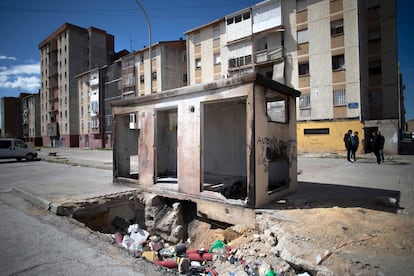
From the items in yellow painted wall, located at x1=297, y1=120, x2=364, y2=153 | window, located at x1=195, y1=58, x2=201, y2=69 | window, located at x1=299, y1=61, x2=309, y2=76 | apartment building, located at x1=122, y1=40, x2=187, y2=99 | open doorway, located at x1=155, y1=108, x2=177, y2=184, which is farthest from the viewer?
apartment building, located at x1=122, y1=40, x2=187, y2=99

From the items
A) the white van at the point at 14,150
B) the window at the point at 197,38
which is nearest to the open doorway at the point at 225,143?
the white van at the point at 14,150

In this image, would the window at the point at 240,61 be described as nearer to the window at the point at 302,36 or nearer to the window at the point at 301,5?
the window at the point at 302,36

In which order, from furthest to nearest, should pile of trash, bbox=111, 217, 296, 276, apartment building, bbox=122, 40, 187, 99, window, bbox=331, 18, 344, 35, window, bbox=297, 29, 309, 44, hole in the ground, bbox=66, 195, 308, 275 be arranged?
apartment building, bbox=122, 40, 187, 99
window, bbox=297, 29, 309, 44
window, bbox=331, 18, 344, 35
hole in the ground, bbox=66, 195, 308, 275
pile of trash, bbox=111, 217, 296, 276

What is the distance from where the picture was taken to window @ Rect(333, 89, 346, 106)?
66.0 feet

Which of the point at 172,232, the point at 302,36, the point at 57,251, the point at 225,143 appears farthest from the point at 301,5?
the point at 57,251

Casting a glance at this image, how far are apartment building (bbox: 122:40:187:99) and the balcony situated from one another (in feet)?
47.4

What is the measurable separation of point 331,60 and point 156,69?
23.2 metres

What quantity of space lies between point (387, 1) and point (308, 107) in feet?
40.1

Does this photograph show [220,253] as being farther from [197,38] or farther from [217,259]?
[197,38]

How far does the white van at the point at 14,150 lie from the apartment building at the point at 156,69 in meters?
16.6

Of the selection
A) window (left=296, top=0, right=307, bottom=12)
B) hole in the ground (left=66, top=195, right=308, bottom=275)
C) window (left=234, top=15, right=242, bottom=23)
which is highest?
window (left=234, top=15, right=242, bottom=23)

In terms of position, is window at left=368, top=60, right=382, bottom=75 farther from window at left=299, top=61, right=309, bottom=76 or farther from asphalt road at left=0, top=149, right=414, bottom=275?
asphalt road at left=0, top=149, right=414, bottom=275

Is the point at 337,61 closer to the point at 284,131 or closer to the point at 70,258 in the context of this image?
the point at 284,131

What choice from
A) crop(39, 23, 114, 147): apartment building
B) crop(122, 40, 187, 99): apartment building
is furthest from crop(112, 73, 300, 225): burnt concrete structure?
crop(39, 23, 114, 147): apartment building
